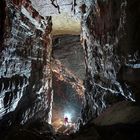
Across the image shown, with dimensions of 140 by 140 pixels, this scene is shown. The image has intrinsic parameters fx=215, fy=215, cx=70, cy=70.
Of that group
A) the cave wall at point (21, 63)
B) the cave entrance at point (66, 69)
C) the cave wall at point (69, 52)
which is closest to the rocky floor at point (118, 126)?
the cave wall at point (21, 63)

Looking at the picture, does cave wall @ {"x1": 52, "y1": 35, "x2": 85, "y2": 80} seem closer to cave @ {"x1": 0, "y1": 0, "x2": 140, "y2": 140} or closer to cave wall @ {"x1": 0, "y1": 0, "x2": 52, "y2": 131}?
cave @ {"x1": 0, "y1": 0, "x2": 140, "y2": 140}

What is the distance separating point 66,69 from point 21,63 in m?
7.86

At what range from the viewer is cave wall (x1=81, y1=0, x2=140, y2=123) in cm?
280

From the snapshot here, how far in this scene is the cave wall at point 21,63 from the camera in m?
4.06

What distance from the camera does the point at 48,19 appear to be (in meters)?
6.96

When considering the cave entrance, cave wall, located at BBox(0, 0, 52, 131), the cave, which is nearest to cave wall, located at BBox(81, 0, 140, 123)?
the cave

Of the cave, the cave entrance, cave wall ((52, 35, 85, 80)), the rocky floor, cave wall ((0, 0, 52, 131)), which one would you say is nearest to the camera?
the rocky floor

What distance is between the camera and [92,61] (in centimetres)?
580

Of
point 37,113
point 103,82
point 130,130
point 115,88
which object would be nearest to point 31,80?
point 37,113

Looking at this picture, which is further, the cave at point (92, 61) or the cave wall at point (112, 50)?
the cave at point (92, 61)

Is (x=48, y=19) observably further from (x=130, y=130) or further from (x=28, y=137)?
(x=130, y=130)

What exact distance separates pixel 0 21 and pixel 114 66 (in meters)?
2.19

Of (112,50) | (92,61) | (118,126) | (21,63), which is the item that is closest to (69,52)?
(92,61)

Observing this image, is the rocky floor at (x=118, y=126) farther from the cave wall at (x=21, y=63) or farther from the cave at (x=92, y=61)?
the cave wall at (x=21, y=63)
